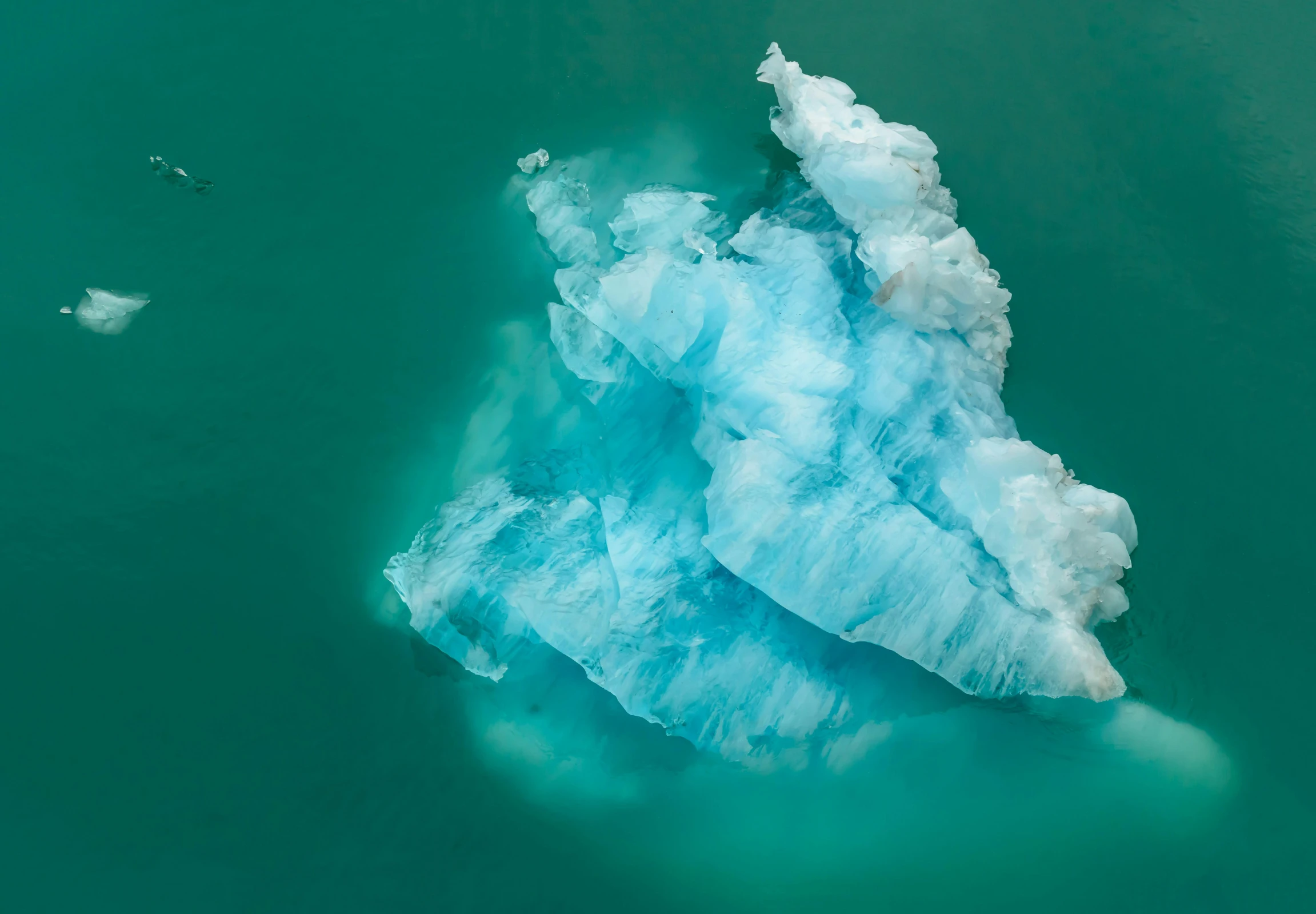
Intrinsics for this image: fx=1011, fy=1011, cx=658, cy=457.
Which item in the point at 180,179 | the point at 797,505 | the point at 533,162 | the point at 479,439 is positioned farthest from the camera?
the point at 533,162

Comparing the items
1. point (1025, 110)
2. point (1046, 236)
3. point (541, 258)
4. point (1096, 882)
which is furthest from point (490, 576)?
point (1025, 110)

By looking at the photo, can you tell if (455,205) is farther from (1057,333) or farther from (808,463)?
(1057,333)

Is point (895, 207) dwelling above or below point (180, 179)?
above

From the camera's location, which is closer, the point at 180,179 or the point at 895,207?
the point at 895,207

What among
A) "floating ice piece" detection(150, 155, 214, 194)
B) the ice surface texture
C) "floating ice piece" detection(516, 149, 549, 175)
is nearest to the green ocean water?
"floating ice piece" detection(150, 155, 214, 194)

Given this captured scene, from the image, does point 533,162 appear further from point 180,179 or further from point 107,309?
point 107,309

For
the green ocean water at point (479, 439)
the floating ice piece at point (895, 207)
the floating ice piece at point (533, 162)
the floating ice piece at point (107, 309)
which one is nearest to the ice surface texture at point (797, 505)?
the floating ice piece at point (895, 207)

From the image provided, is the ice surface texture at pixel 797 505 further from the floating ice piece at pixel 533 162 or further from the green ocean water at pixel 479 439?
the floating ice piece at pixel 533 162

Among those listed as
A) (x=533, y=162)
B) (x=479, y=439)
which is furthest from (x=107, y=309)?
(x=533, y=162)
